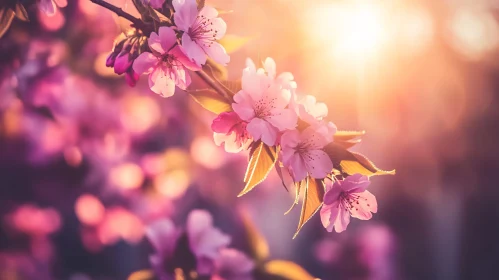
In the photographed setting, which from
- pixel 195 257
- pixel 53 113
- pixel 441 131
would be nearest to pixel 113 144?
pixel 53 113

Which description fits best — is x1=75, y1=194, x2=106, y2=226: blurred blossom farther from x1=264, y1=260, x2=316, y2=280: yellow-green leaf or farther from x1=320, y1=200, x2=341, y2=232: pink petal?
x1=320, y1=200, x2=341, y2=232: pink petal

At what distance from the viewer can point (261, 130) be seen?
51cm

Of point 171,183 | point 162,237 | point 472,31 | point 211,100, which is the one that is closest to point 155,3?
point 211,100

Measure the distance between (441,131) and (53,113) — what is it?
2188 mm

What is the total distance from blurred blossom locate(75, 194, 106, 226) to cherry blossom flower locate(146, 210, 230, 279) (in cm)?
55

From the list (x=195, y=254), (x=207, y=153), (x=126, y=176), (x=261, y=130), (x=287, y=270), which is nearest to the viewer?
(x=261, y=130)

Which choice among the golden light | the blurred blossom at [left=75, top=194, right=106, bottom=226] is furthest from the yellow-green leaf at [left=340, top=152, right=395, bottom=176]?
the golden light

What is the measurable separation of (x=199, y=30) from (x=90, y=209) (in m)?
1.18

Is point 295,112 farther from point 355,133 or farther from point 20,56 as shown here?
point 20,56

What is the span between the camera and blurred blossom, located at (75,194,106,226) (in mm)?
1586

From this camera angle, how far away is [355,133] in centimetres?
53

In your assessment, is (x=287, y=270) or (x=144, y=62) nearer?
(x=144, y=62)

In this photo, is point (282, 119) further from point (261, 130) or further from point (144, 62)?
point (144, 62)

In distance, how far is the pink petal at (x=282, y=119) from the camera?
52 cm
